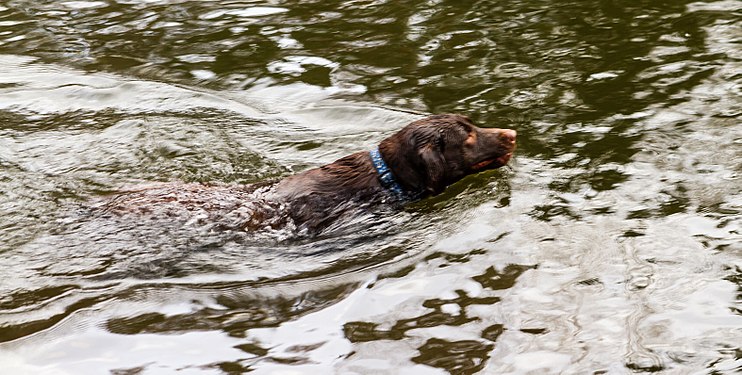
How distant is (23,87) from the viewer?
1092cm

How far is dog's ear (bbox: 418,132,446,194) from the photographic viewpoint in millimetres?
7723

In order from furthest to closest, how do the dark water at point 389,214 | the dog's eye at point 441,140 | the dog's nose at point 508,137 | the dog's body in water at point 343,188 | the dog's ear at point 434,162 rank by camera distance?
1. the dog's nose at point 508,137
2. the dog's eye at point 441,140
3. the dog's ear at point 434,162
4. the dog's body in water at point 343,188
5. the dark water at point 389,214

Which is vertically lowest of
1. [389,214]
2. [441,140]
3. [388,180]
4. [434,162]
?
[389,214]

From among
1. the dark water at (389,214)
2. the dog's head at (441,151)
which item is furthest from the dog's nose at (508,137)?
the dark water at (389,214)

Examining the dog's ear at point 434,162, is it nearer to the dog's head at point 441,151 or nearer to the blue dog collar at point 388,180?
the dog's head at point 441,151

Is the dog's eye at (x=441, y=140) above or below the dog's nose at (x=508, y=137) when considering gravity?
above

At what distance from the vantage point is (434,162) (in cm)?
775

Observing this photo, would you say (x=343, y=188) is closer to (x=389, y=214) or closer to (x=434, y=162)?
(x=389, y=214)

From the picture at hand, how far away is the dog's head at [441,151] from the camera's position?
7.79 metres

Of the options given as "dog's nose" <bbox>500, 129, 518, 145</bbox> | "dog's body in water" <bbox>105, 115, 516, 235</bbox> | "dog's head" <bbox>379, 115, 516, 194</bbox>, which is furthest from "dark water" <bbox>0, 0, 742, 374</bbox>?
"dog's nose" <bbox>500, 129, 518, 145</bbox>

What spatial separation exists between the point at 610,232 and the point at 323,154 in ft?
9.93

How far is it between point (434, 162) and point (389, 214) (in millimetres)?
545

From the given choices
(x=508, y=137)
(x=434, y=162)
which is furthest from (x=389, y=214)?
(x=508, y=137)

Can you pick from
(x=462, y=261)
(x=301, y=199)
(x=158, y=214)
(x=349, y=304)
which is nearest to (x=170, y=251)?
(x=158, y=214)
